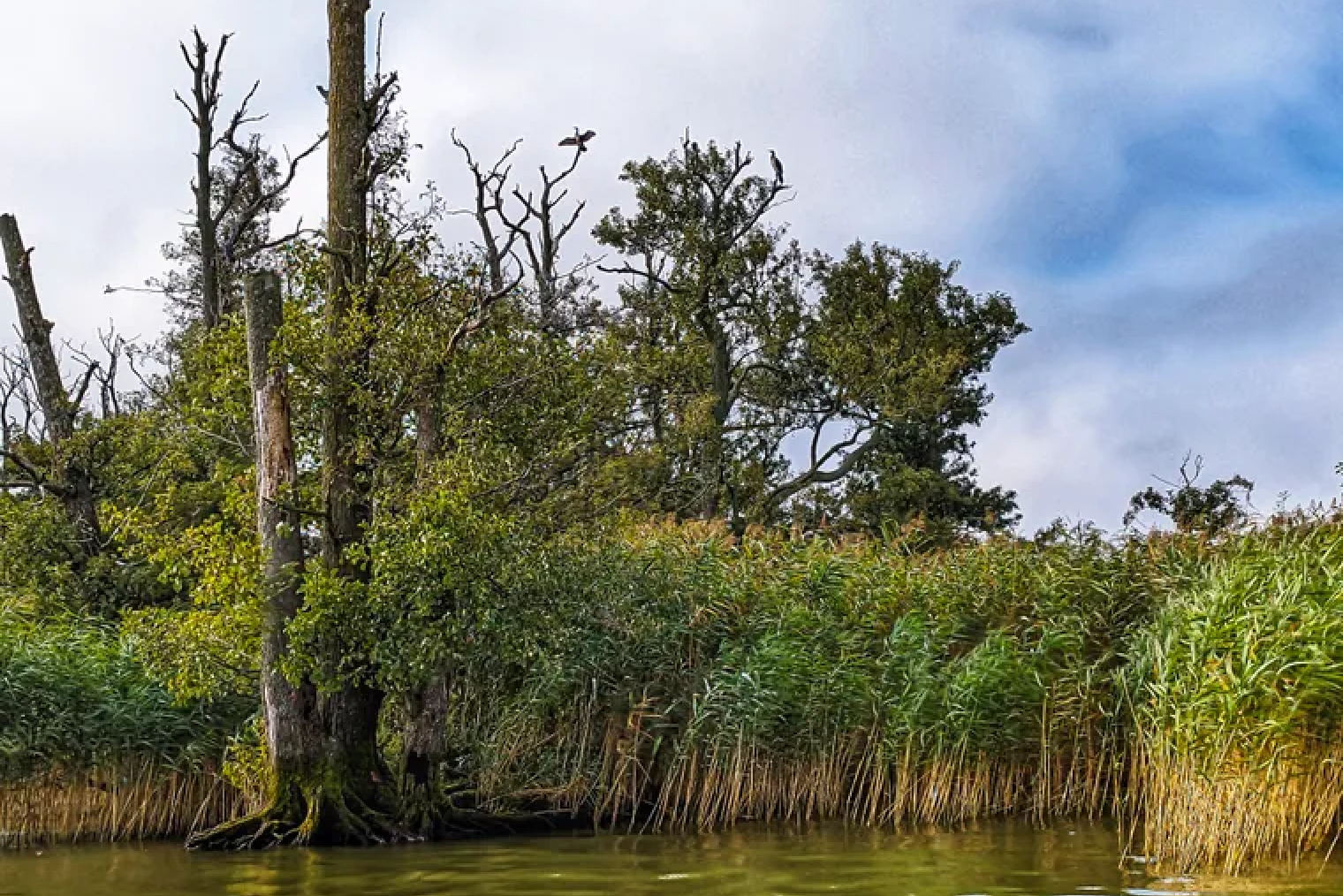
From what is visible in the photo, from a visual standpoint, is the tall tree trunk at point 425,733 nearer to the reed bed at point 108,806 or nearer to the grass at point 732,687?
the grass at point 732,687

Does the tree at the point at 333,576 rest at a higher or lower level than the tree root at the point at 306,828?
higher

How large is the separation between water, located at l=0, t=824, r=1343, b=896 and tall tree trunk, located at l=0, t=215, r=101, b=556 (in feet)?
29.9

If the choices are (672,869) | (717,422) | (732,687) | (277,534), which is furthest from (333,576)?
(717,422)

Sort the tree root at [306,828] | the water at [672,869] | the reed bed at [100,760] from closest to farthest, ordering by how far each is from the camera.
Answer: the water at [672,869]
the tree root at [306,828]
the reed bed at [100,760]

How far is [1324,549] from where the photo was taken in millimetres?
12453

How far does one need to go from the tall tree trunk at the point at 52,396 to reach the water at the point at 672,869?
9.11 meters

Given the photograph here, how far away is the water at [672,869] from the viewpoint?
32.4 ft

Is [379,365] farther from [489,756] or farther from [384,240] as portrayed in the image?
[489,756]

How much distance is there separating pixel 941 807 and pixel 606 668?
3461 mm

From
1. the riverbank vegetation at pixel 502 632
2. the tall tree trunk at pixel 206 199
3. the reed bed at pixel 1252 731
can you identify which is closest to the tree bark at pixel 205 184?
the tall tree trunk at pixel 206 199

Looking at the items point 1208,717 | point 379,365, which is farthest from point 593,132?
point 1208,717

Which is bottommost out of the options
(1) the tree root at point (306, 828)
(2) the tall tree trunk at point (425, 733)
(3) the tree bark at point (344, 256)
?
A: (1) the tree root at point (306, 828)

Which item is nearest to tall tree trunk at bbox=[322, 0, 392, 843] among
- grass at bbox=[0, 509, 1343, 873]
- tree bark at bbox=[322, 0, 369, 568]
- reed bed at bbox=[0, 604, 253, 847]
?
tree bark at bbox=[322, 0, 369, 568]

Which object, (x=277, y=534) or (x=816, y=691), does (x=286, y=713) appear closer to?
(x=277, y=534)
